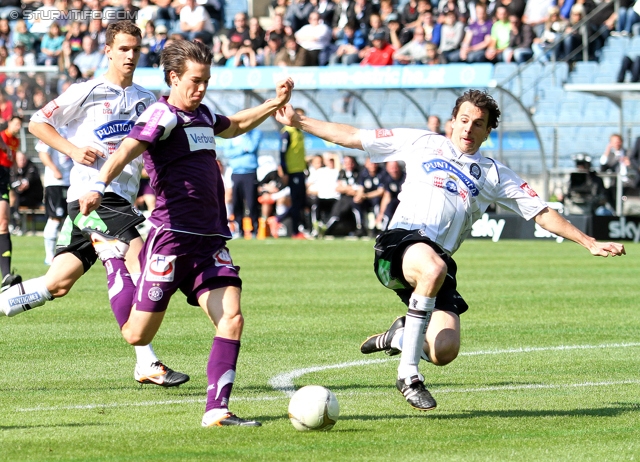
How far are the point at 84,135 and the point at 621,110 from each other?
18.0 m

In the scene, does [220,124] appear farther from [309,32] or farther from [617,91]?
[309,32]

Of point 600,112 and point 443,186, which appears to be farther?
point 600,112

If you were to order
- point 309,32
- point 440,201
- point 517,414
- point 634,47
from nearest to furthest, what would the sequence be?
point 517,414, point 440,201, point 634,47, point 309,32

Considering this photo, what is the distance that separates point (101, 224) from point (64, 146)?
1.82ft

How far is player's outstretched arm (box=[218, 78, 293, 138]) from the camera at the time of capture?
6.90 meters

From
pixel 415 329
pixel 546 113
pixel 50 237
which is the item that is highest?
pixel 546 113

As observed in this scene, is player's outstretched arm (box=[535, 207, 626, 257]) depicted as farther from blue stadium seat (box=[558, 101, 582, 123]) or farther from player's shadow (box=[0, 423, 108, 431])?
blue stadium seat (box=[558, 101, 582, 123])

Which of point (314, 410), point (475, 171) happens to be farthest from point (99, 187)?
point (475, 171)

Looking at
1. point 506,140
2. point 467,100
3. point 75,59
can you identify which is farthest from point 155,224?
point 75,59

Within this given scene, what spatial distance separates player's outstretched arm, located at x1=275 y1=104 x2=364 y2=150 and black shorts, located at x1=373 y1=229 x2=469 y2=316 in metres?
0.60

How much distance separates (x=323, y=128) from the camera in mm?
7195

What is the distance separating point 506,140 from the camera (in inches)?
929

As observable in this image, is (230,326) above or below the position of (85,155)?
below
